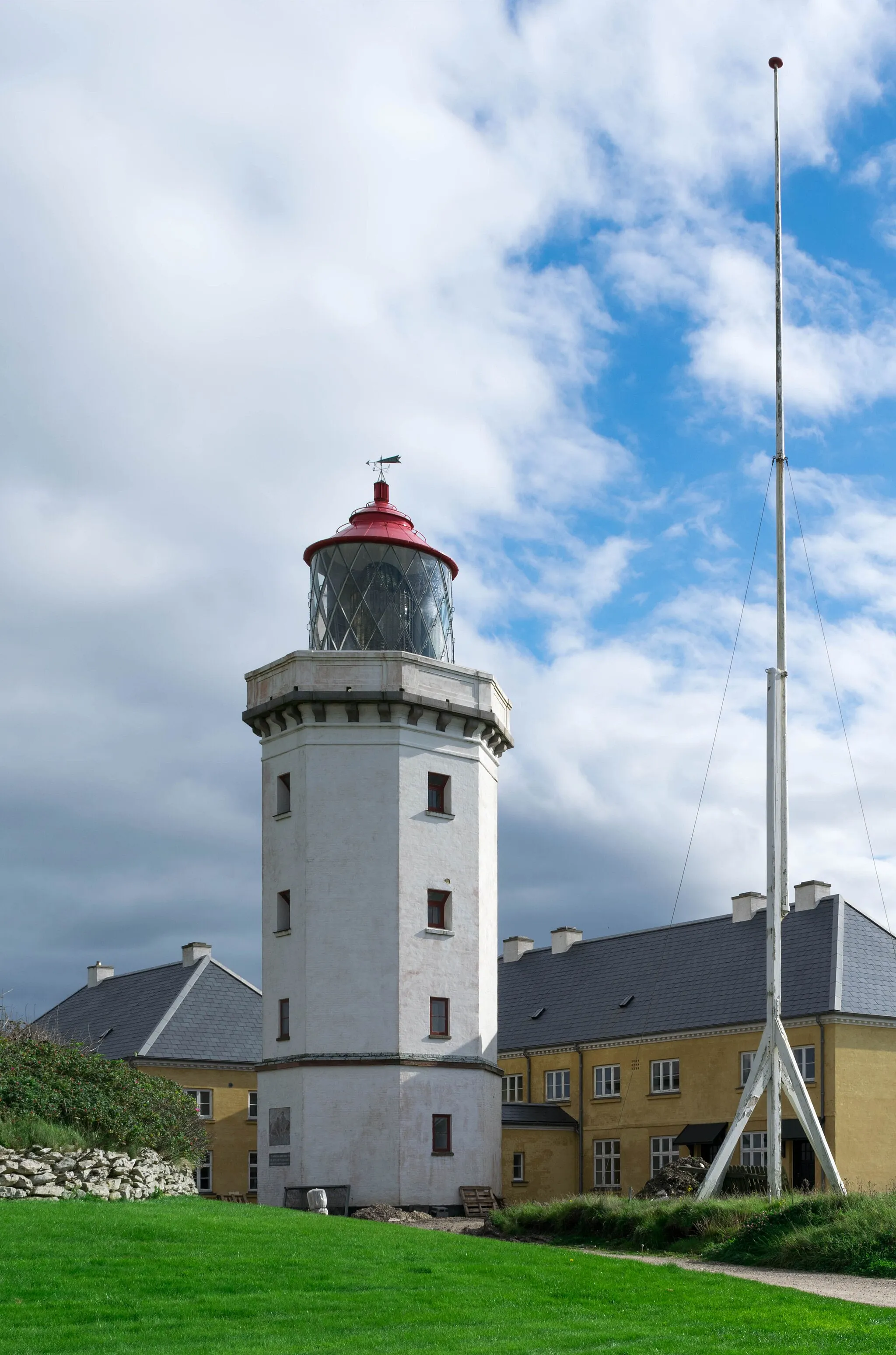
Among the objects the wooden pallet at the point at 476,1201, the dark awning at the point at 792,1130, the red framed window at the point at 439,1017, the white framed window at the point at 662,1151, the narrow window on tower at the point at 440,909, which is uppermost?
the narrow window on tower at the point at 440,909

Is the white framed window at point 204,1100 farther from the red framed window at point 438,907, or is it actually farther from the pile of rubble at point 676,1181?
the pile of rubble at point 676,1181

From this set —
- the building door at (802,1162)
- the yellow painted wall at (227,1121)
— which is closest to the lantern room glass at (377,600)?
the building door at (802,1162)

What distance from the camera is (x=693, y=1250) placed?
22.4 metres

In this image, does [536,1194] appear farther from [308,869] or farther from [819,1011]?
[308,869]

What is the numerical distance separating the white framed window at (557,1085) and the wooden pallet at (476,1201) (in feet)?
57.1

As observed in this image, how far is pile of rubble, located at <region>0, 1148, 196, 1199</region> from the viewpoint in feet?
76.5

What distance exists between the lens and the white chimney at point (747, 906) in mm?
48969

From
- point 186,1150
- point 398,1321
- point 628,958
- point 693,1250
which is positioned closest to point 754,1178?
point 693,1250

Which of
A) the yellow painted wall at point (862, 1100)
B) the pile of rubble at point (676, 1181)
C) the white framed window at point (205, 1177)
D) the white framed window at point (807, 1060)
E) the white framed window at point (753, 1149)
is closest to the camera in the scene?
the pile of rubble at point (676, 1181)

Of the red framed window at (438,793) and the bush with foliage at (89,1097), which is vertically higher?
the red framed window at (438,793)

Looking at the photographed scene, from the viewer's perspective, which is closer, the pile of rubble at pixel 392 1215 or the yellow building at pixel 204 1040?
the pile of rubble at pixel 392 1215

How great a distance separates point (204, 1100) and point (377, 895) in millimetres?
21072

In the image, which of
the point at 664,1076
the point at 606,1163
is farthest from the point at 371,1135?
the point at 606,1163

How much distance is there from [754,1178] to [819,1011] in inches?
510
